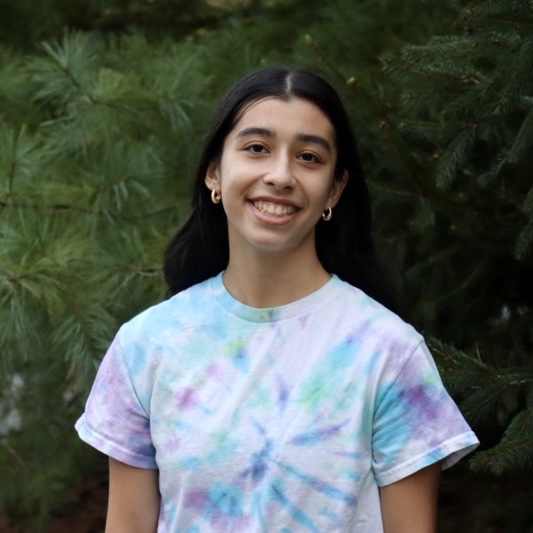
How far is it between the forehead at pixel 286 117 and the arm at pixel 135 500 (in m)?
0.58

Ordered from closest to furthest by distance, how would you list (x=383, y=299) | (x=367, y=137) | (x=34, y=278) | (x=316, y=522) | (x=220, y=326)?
(x=316, y=522) → (x=220, y=326) → (x=383, y=299) → (x=34, y=278) → (x=367, y=137)

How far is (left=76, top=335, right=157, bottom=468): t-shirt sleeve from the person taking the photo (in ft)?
6.22

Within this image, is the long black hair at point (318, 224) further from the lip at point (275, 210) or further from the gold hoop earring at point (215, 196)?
the lip at point (275, 210)

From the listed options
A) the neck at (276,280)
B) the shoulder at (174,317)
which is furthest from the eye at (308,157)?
the shoulder at (174,317)

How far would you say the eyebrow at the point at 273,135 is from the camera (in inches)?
72.3

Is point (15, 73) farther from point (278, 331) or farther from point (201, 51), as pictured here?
point (278, 331)

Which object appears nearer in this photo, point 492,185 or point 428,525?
point 428,525

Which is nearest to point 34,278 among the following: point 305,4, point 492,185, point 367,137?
point 367,137

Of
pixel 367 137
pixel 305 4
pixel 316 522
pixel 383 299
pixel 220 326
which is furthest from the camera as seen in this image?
pixel 305 4

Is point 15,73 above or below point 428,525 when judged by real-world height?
above

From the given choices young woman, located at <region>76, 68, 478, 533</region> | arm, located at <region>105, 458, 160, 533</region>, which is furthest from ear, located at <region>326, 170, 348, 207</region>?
arm, located at <region>105, 458, 160, 533</region>

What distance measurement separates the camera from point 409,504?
180 cm

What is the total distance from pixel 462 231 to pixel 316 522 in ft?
4.28

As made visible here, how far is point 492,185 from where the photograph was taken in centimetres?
295
